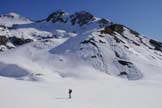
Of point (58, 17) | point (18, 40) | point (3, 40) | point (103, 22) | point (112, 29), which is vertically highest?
point (58, 17)

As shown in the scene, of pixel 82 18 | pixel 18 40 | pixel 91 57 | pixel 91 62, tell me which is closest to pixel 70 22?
pixel 82 18

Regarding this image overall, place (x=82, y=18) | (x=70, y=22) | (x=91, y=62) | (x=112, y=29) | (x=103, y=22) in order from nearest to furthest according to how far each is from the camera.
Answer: (x=91, y=62) < (x=112, y=29) < (x=103, y=22) < (x=82, y=18) < (x=70, y=22)

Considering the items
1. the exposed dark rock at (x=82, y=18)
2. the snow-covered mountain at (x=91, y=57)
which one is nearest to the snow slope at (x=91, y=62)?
the snow-covered mountain at (x=91, y=57)

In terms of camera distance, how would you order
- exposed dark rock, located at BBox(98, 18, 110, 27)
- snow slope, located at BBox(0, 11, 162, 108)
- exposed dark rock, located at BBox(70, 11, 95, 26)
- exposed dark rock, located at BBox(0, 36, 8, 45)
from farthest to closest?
exposed dark rock, located at BBox(70, 11, 95, 26), exposed dark rock, located at BBox(98, 18, 110, 27), exposed dark rock, located at BBox(0, 36, 8, 45), snow slope, located at BBox(0, 11, 162, 108)

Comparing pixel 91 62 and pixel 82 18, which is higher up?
pixel 82 18

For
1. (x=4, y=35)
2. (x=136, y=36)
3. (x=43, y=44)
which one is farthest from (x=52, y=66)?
(x=4, y=35)

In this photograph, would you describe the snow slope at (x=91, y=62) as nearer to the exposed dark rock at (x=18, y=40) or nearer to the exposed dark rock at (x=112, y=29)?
the exposed dark rock at (x=112, y=29)

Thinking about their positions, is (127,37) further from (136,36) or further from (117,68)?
(117,68)

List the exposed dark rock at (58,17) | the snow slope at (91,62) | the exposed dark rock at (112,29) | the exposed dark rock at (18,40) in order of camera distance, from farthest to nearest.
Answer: the exposed dark rock at (58,17) → the exposed dark rock at (18,40) → the exposed dark rock at (112,29) → the snow slope at (91,62)

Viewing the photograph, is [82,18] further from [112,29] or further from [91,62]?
[91,62]

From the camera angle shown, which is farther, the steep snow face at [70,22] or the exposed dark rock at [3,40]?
the steep snow face at [70,22]

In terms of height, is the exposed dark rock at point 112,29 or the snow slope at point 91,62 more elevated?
the exposed dark rock at point 112,29

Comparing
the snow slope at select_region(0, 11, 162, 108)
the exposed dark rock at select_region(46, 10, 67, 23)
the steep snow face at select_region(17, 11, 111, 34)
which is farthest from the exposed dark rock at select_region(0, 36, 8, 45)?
the exposed dark rock at select_region(46, 10, 67, 23)

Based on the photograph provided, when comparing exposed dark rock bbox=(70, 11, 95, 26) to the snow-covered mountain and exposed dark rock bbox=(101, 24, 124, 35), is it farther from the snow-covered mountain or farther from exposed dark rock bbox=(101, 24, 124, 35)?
the snow-covered mountain
